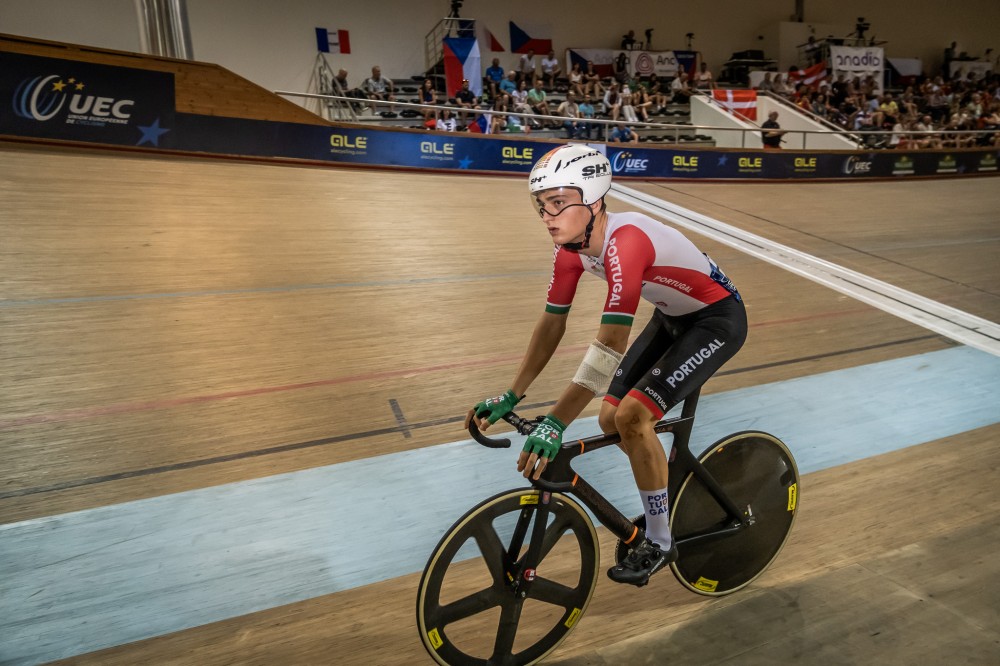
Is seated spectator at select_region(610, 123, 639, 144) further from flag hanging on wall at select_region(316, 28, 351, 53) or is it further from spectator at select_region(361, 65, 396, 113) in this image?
flag hanging on wall at select_region(316, 28, 351, 53)

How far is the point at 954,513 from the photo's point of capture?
2.60 metres

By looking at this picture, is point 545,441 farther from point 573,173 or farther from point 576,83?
point 576,83

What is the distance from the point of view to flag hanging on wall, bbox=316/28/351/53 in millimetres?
14297

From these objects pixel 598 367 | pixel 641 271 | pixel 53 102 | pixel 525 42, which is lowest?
pixel 598 367

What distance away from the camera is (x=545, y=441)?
1553mm

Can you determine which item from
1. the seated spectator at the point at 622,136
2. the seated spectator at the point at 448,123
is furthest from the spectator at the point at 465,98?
the seated spectator at the point at 622,136

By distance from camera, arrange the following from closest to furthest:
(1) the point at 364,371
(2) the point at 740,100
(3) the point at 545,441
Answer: (3) the point at 545,441 → (1) the point at 364,371 → (2) the point at 740,100

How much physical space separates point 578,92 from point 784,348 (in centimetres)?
1159

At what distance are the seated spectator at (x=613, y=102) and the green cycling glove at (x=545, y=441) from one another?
A: 42.6 ft

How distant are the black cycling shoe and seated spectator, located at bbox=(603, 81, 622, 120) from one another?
12787 mm

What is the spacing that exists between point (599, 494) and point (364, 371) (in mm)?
2116

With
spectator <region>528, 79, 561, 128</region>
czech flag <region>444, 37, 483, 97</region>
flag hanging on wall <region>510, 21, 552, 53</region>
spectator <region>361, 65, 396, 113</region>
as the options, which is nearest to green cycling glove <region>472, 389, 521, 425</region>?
spectator <region>528, 79, 561, 128</region>

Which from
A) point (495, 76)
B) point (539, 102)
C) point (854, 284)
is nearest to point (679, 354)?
point (854, 284)

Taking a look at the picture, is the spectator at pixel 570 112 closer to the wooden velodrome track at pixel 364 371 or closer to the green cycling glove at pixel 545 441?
the wooden velodrome track at pixel 364 371
